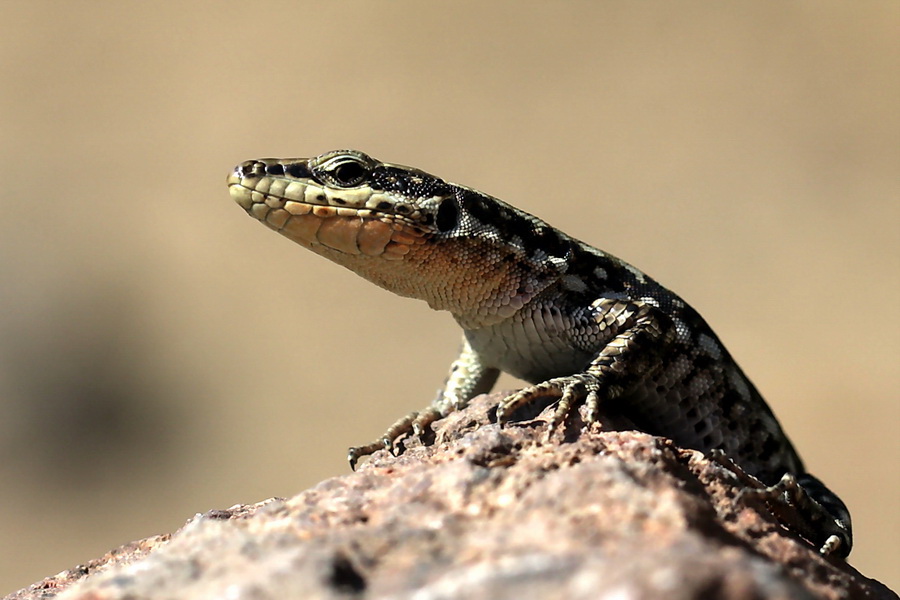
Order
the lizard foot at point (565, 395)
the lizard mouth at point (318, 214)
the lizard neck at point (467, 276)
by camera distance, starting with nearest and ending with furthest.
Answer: the lizard foot at point (565, 395) → the lizard mouth at point (318, 214) → the lizard neck at point (467, 276)

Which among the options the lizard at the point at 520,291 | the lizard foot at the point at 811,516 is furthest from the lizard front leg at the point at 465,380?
the lizard foot at the point at 811,516

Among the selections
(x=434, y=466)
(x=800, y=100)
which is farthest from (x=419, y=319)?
(x=434, y=466)

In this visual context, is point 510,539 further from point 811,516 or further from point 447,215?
point 447,215

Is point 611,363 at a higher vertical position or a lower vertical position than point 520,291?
lower

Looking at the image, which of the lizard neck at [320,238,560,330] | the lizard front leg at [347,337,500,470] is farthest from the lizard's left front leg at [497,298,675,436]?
the lizard front leg at [347,337,500,470]

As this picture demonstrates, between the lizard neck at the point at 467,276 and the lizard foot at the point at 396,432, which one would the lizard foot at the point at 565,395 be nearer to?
the lizard foot at the point at 396,432

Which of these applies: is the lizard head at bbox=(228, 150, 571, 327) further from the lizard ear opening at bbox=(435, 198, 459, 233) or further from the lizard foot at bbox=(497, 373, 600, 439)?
the lizard foot at bbox=(497, 373, 600, 439)

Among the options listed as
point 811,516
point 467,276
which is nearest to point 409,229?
point 467,276
